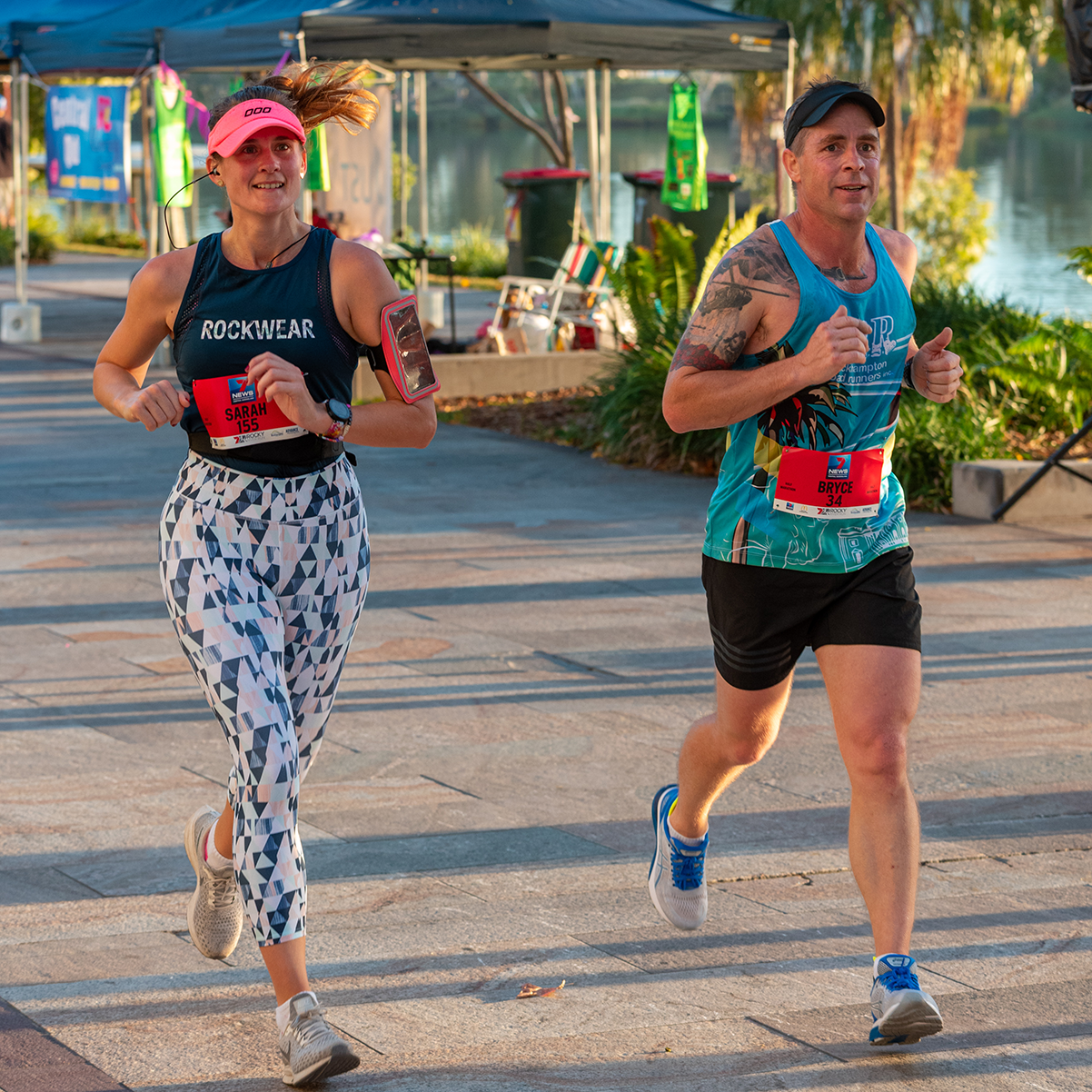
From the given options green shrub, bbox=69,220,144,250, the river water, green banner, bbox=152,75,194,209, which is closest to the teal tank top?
the river water

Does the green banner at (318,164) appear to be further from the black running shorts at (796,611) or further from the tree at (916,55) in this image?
the tree at (916,55)

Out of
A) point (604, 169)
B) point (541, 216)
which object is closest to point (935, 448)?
point (541, 216)

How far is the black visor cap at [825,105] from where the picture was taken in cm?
373

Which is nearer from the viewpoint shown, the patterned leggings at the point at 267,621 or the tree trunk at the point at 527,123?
the patterned leggings at the point at 267,621

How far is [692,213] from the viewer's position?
742 inches

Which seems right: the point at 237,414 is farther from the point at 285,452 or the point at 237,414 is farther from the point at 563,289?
the point at 563,289

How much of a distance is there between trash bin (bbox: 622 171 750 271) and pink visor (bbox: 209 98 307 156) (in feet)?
49.0

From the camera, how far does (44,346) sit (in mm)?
18109

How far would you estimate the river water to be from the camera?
27.3 metres

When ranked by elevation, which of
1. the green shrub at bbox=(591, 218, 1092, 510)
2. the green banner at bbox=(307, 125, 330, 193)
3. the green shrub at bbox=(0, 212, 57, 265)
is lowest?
the green shrub at bbox=(591, 218, 1092, 510)

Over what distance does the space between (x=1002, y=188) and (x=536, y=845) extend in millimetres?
63607

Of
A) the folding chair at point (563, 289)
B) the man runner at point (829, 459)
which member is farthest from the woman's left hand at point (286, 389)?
the folding chair at point (563, 289)

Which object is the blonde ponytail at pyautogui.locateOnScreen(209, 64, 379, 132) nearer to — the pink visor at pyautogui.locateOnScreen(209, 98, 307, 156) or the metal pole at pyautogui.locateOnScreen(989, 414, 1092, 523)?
the pink visor at pyautogui.locateOnScreen(209, 98, 307, 156)

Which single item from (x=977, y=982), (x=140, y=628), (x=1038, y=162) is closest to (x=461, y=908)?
(x=977, y=982)
